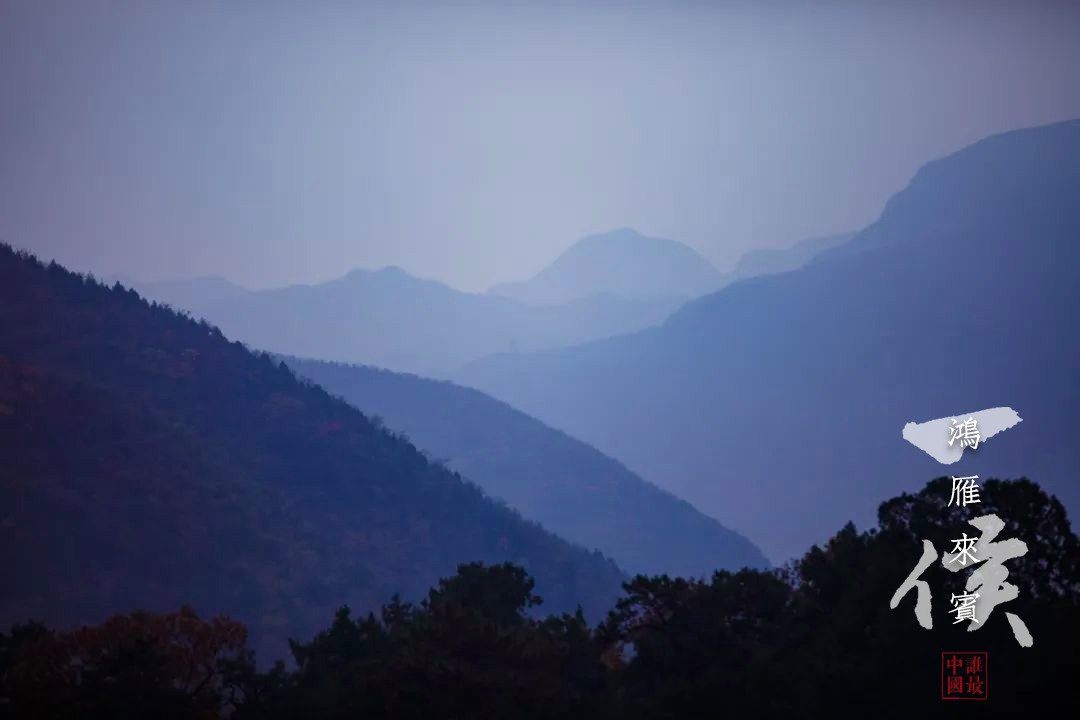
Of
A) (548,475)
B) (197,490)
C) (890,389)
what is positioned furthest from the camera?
(890,389)

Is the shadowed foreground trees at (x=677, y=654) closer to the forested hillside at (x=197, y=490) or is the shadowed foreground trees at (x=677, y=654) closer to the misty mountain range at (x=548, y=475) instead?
the forested hillside at (x=197, y=490)

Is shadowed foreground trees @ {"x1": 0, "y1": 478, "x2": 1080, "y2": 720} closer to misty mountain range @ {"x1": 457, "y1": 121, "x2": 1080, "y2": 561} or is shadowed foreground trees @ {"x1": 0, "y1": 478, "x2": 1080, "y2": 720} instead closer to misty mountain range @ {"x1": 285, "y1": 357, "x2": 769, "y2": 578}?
misty mountain range @ {"x1": 285, "y1": 357, "x2": 769, "y2": 578}

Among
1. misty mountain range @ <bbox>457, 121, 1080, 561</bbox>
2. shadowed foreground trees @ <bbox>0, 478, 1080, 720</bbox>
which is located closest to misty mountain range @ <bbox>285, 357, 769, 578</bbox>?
misty mountain range @ <bbox>457, 121, 1080, 561</bbox>

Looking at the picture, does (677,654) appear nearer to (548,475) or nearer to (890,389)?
(548,475)

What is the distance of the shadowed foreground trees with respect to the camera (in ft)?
72.6

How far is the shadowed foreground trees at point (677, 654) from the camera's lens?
22141mm

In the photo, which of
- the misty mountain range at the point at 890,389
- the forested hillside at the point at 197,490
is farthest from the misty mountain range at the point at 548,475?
the misty mountain range at the point at 890,389

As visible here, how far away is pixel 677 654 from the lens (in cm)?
2497

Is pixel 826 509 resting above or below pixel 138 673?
above

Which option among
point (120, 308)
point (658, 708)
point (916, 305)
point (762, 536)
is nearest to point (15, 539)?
point (120, 308)

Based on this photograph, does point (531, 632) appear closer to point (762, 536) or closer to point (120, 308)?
point (120, 308)

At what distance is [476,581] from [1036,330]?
513 ft

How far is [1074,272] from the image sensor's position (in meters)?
168

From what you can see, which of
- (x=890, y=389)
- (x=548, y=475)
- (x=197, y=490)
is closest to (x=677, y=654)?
(x=197, y=490)
